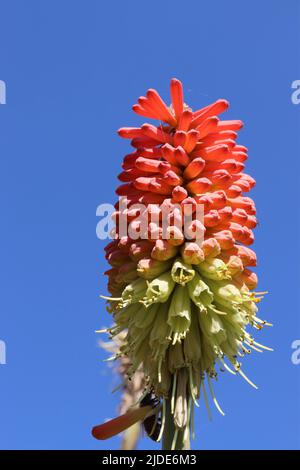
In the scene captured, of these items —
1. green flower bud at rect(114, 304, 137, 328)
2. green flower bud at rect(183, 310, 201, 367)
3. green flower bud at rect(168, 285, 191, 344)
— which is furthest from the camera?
green flower bud at rect(114, 304, 137, 328)

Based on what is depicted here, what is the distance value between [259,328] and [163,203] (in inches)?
50.1

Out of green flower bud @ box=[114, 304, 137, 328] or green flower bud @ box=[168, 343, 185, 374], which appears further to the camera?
green flower bud @ box=[114, 304, 137, 328]

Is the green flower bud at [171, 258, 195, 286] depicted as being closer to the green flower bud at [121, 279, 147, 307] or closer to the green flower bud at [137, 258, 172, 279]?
the green flower bud at [137, 258, 172, 279]

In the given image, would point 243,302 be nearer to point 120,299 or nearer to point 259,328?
point 259,328

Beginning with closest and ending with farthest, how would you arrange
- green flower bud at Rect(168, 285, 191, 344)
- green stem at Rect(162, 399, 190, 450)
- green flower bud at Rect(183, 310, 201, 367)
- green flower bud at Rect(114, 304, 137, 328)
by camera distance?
green stem at Rect(162, 399, 190, 450) → green flower bud at Rect(168, 285, 191, 344) → green flower bud at Rect(183, 310, 201, 367) → green flower bud at Rect(114, 304, 137, 328)

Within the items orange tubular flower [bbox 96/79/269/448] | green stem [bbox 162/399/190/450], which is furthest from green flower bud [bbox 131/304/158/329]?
green stem [bbox 162/399/190/450]

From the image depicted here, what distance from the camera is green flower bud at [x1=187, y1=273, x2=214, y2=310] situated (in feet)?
16.8

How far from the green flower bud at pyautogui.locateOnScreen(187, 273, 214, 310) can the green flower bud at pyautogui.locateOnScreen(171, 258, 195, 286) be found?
0.07 m

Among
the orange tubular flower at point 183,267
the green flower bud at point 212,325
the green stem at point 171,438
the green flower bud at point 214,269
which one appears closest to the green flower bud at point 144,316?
the orange tubular flower at point 183,267

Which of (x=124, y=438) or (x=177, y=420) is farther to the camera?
(x=124, y=438)

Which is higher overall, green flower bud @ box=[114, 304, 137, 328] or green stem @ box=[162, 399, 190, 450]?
green flower bud @ box=[114, 304, 137, 328]

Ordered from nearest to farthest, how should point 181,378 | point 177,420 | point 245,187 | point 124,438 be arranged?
point 177,420 < point 181,378 < point 245,187 < point 124,438
